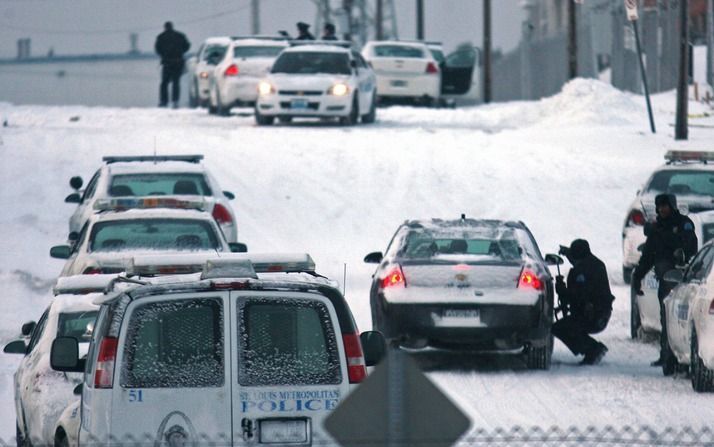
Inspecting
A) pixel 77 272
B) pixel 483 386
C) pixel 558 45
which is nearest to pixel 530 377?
pixel 483 386

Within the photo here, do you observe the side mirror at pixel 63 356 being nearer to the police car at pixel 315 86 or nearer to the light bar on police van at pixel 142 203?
the light bar on police van at pixel 142 203

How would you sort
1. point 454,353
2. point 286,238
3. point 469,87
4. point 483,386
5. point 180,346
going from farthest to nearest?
1. point 469,87
2. point 286,238
3. point 454,353
4. point 483,386
5. point 180,346

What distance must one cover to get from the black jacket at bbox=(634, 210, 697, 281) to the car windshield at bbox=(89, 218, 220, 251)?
390cm

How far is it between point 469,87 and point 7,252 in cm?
2323

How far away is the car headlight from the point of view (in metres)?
35.5

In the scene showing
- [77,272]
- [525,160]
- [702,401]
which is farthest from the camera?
[525,160]

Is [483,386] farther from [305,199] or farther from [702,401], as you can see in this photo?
[305,199]

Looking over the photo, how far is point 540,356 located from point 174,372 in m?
7.97

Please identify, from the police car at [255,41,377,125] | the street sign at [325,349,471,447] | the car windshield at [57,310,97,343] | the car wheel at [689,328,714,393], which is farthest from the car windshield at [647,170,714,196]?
the street sign at [325,349,471,447]

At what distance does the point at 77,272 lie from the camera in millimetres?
16484

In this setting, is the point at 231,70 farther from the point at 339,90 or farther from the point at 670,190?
the point at 670,190

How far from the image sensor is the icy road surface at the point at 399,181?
661 inches

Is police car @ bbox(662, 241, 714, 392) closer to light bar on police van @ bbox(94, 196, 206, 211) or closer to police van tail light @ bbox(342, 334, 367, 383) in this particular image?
police van tail light @ bbox(342, 334, 367, 383)

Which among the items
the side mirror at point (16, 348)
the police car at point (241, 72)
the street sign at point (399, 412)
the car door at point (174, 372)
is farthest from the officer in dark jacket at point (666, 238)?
the police car at point (241, 72)
